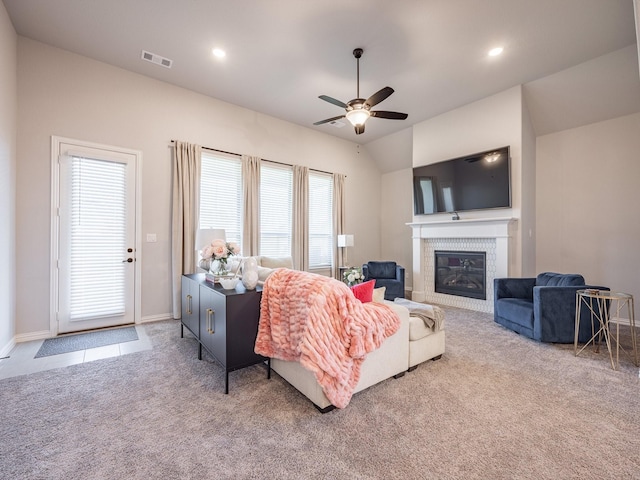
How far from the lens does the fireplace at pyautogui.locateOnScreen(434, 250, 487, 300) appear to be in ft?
15.6

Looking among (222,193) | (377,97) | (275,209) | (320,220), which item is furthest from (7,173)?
(320,220)

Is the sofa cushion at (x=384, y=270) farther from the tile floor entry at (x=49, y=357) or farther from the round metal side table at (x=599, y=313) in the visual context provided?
the tile floor entry at (x=49, y=357)

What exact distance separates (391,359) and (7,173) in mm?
4403


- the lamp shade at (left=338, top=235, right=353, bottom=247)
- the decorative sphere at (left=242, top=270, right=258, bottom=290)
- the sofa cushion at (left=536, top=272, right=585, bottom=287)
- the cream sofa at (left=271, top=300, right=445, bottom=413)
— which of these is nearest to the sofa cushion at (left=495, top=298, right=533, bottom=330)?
the sofa cushion at (left=536, top=272, right=585, bottom=287)

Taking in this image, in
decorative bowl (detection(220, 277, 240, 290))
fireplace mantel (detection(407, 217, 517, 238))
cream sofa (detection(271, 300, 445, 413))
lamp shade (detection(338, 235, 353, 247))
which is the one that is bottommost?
cream sofa (detection(271, 300, 445, 413))

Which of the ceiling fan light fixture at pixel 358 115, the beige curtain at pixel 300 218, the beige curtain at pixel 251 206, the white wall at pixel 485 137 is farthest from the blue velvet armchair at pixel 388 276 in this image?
the ceiling fan light fixture at pixel 358 115

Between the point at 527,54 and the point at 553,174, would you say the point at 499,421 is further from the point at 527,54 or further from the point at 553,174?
the point at 553,174

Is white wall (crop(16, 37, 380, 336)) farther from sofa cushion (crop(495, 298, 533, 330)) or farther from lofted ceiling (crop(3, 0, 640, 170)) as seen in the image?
sofa cushion (crop(495, 298, 533, 330))

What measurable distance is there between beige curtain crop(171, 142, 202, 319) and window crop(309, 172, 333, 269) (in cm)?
238

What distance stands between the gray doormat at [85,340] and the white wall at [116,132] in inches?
13.2

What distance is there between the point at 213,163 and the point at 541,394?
16.4 feet

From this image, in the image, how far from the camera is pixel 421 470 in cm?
149

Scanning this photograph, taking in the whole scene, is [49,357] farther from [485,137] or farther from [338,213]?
[485,137]

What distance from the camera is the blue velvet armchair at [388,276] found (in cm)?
519
